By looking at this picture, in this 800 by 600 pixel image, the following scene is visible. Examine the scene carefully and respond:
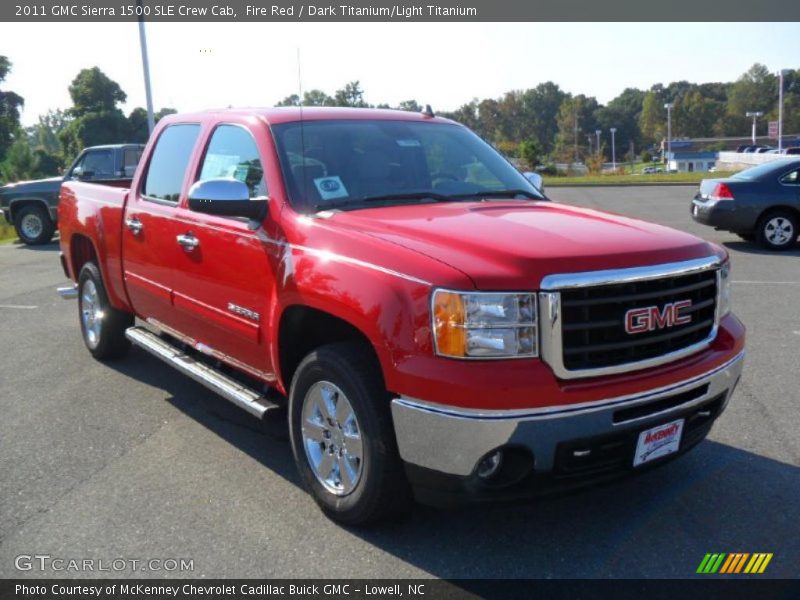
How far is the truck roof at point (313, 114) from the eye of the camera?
14.7 feet

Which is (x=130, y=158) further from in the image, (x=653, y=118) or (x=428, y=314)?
(x=653, y=118)

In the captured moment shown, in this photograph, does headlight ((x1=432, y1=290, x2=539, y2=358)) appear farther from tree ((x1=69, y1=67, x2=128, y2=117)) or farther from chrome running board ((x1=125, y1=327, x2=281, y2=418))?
tree ((x1=69, y1=67, x2=128, y2=117))

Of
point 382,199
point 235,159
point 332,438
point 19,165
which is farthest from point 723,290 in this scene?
point 19,165

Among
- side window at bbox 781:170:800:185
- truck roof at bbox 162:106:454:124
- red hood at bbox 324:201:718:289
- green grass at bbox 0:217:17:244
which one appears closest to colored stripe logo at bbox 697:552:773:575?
red hood at bbox 324:201:718:289

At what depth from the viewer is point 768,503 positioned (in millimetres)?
3771

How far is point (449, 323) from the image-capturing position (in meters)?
3.02

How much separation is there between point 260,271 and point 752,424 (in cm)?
311

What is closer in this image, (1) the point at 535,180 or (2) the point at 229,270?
(2) the point at 229,270

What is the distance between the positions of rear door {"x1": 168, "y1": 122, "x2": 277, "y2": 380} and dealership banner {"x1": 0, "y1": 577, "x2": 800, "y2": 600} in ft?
4.06

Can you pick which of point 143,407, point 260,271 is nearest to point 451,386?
point 260,271

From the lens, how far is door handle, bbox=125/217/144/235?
541 cm

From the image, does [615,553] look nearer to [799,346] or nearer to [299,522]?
[299,522]

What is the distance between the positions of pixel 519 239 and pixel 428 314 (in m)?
0.57

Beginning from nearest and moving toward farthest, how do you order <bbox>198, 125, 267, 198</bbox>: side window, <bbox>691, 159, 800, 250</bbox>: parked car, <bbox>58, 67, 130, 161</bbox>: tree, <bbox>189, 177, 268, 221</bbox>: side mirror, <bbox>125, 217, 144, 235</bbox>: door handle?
1. <bbox>189, 177, 268, 221</bbox>: side mirror
2. <bbox>198, 125, 267, 198</bbox>: side window
3. <bbox>125, 217, 144, 235</bbox>: door handle
4. <bbox>691, 159, 800, 250</bbox>: parked car
5. <bbox>58, 67, 130, 161</bbox>: tree
